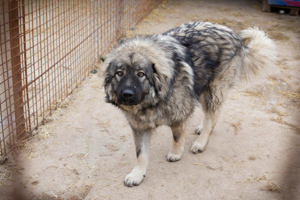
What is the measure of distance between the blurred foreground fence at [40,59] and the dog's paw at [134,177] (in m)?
1.31

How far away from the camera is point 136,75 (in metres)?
2.85

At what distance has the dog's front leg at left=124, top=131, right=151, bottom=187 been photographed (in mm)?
3238

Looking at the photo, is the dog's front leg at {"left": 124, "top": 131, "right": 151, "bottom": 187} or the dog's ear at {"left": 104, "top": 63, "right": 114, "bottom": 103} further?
the dog's front leg at {"left": 124, "top": 131, "right": 151, "bottom": 187}

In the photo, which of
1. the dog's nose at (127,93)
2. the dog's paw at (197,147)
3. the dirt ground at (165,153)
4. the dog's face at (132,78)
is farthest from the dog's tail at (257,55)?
the dog's nose at (127,93)

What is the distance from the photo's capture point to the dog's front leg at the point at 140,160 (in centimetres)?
324

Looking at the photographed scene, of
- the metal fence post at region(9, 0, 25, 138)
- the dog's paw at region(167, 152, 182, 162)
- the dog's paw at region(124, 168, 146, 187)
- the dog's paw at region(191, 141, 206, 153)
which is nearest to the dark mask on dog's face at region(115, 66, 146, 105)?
the dog's paw at region(124, 168, 146, 187)

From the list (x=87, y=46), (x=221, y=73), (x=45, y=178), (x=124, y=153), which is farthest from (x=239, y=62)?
(x=87, y=46)

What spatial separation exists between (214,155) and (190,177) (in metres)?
0.49

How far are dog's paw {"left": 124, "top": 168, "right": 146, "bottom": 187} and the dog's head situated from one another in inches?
27.3

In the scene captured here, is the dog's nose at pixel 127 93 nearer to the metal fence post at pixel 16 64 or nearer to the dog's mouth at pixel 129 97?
the dog's mouth at pixel 129 97

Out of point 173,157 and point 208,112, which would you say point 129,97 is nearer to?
point 173,157

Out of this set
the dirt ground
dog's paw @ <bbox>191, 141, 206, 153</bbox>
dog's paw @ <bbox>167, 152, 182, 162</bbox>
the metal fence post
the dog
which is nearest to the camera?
the dog

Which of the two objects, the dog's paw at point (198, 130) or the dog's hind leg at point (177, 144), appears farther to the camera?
the dog's paw at point (198, 130)

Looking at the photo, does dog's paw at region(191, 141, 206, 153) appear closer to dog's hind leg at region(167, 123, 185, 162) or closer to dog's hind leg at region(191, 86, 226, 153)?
dog's hind leg at region(191, 86, 226, 153)
